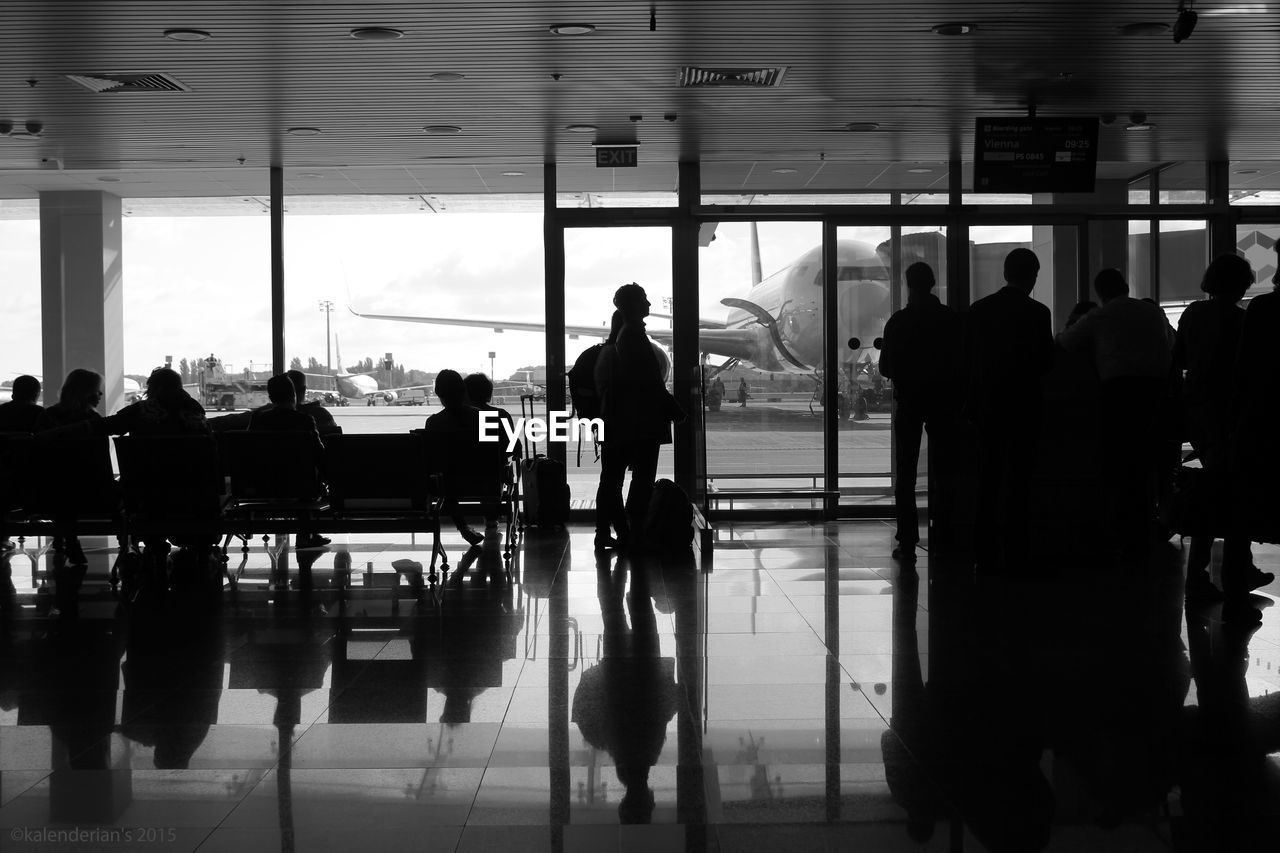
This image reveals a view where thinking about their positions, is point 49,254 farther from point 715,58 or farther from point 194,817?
point 194,817

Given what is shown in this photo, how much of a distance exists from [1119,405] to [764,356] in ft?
13.1

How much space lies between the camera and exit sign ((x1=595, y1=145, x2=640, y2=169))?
969cm

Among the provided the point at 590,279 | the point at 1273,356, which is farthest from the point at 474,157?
the point at 1273,356

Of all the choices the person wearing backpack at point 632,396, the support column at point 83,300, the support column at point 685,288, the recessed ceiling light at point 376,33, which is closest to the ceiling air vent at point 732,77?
the person wearing backpack at point 632,396

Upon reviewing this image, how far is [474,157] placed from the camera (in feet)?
33.3

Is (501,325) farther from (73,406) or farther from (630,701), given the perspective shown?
(630,701)

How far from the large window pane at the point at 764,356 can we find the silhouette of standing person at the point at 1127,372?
11.9ft

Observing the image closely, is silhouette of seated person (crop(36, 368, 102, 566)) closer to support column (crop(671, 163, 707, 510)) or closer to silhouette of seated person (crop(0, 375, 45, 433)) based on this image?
silhouette of seated person (crop(0, 375, 45, 433))

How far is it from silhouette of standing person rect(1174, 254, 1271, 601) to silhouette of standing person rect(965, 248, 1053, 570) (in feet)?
2.41

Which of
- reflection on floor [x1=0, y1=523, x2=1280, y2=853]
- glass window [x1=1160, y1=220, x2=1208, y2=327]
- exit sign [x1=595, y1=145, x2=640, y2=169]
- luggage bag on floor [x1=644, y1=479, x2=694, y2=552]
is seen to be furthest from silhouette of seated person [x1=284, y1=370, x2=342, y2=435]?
glass window [x1=1160, y1=220, x2=1208, y2=327]

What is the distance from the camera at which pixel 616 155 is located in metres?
9.73

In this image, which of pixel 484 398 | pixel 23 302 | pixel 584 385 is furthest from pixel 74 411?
pixel 23 302

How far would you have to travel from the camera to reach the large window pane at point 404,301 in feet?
34.2

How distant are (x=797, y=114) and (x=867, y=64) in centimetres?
143
